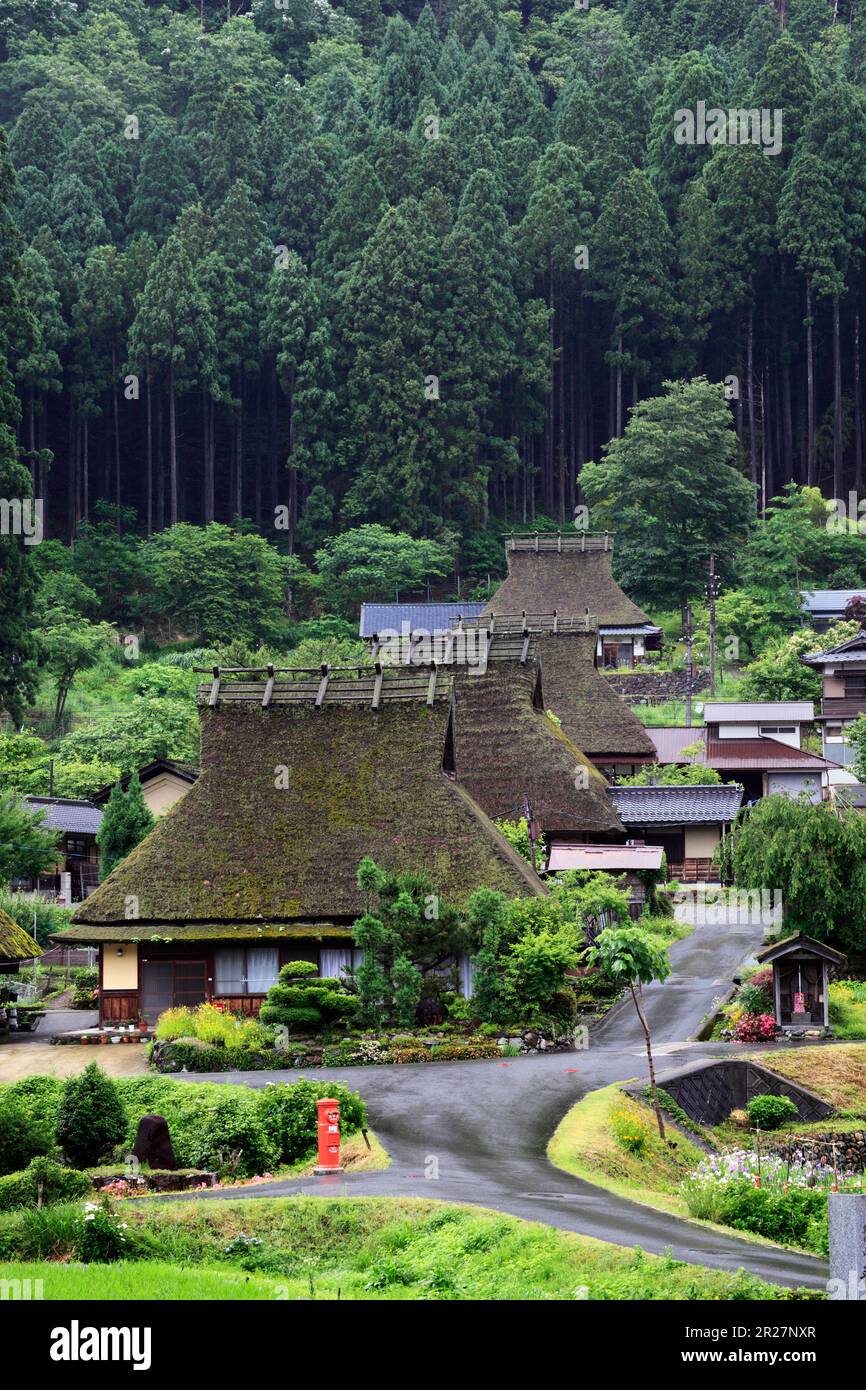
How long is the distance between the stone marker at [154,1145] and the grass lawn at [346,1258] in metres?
2.31

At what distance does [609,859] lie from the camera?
44438 mm

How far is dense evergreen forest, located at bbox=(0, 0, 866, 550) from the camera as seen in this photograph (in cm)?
9056

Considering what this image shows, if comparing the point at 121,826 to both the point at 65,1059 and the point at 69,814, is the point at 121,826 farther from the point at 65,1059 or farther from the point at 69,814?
the point at 65,1059

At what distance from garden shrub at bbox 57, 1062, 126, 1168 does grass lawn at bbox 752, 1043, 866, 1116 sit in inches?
468

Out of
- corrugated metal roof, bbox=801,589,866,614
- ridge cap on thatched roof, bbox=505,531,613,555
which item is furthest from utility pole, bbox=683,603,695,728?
corrugated metal roof, bbox=801,589,866,614

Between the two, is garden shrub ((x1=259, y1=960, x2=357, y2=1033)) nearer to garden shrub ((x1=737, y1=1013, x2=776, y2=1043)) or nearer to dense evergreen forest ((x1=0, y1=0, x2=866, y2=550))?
garden shrub ((x1=737, y1=1013, x2=776, y2=1043))

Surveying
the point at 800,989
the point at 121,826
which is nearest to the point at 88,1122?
the point at 800,989

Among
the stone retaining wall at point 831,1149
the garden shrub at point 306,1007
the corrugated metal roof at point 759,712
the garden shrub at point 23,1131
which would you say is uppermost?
the corrugated metal roof at point 759,712

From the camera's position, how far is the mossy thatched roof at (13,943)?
1431 inches

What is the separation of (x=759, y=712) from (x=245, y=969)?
99.9ft

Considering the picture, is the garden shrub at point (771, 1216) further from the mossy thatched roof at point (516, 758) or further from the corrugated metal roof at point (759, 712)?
the corrugated metal roof at point (759, 712)

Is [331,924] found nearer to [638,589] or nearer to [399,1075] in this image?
[399,1075]

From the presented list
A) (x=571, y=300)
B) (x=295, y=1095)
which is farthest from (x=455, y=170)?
(x=295, y=1095)

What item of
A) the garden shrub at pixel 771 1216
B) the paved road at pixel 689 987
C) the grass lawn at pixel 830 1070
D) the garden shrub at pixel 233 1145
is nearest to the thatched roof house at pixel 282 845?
the paved road at pixel 689 987
